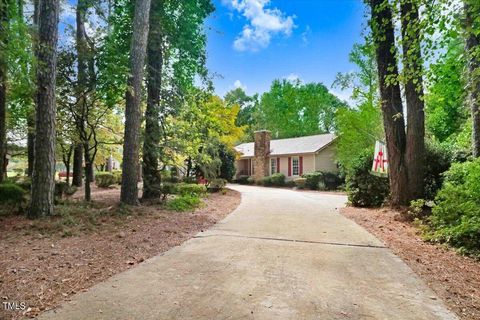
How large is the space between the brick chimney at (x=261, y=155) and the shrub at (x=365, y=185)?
17328 mm

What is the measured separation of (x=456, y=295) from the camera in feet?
11.4

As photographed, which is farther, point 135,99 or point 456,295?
point 135,99

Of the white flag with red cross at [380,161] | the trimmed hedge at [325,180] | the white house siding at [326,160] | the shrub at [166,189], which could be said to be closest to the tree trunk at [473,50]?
the white flag with red cross at [380,161]

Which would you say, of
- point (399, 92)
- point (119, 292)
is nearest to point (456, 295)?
point (119, 292)

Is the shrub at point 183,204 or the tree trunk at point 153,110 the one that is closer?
the shrub at point 183,204

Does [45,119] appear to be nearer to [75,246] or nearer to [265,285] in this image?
[75,246]

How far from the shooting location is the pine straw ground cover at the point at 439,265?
335 cm

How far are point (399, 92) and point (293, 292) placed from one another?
788 centimetres

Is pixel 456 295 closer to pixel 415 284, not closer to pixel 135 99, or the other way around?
pixel 415 284

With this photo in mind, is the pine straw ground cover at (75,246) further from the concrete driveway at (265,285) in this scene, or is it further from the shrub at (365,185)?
the shrub at (365,185)

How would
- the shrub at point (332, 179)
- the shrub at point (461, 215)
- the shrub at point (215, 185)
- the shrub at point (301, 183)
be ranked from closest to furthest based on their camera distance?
the shrub at point (461, 215), the shrub at point (215, 185), the shrub at point (332, 179), the shrub at point (301, 183)

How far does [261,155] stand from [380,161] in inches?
740

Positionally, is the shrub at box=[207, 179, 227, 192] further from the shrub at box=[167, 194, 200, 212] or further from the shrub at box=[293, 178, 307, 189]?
the shrub at box=[293, 178, 307, 189]

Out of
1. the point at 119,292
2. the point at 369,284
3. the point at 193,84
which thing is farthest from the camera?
the point at 193,84
